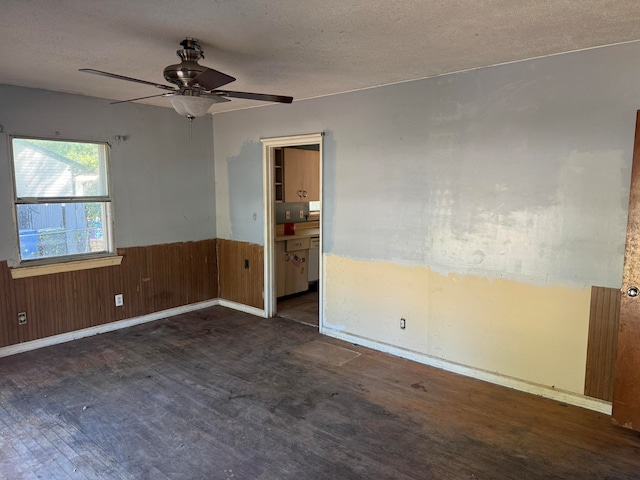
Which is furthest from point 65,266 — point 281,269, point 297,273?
point 297,273

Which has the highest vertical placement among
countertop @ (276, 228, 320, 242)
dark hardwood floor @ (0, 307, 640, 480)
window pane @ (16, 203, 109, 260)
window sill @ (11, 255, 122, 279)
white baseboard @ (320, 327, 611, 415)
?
window pane @ (16, 203, 109, 260)

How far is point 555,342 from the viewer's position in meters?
3.04

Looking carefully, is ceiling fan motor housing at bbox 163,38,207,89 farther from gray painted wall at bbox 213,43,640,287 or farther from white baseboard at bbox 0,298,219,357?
white baseboard at bbox 0,298,219,357

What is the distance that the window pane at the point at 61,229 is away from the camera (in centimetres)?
398

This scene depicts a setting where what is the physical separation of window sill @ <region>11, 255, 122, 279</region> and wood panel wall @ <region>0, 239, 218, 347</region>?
0.04 m

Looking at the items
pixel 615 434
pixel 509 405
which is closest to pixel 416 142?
pixel 509 405

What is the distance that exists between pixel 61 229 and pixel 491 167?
4.07 m

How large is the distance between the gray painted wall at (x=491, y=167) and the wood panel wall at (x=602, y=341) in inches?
4.1

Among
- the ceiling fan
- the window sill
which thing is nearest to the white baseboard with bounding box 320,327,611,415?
the window sill

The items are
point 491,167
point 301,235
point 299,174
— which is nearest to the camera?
point 491,167

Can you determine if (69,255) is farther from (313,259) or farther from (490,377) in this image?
(490,377)

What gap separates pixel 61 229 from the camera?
13.9 ft

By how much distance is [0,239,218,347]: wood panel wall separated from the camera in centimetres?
394

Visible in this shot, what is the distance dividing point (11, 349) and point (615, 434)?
4.91m
